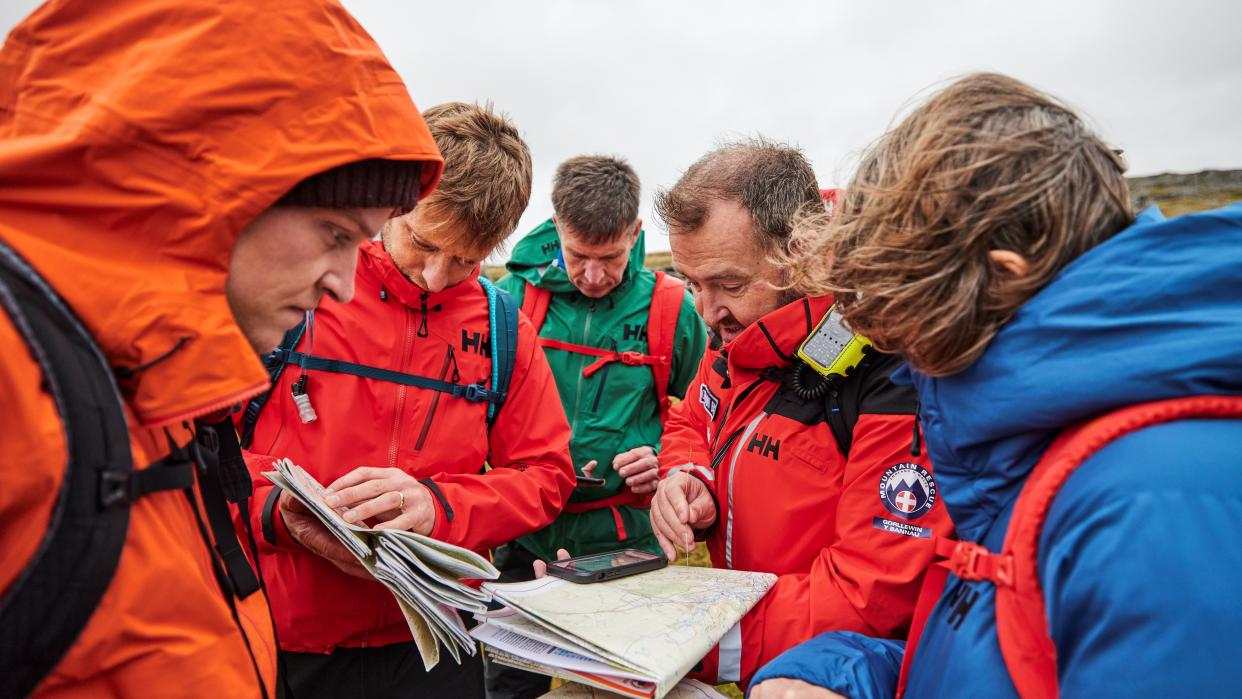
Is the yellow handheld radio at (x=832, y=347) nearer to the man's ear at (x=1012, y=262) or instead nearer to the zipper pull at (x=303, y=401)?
the man's ear at (x=1012, y=262)

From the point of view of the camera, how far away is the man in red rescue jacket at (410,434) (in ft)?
9.30

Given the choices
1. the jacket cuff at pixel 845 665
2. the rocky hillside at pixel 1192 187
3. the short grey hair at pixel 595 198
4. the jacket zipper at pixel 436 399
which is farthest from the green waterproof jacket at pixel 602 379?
the rocky hillside at pixel 1192 187

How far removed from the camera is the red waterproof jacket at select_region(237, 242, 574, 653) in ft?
9.43

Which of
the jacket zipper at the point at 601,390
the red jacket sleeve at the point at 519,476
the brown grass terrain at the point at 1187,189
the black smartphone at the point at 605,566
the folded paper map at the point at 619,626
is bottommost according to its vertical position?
the brown grass terrain at the point at 1187,189

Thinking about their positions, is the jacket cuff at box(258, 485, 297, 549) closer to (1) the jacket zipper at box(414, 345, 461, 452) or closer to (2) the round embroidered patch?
(1) the jacket zipper at box(414, 345, 461, 452)

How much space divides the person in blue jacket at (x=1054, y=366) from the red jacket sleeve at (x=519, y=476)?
4.54 feet

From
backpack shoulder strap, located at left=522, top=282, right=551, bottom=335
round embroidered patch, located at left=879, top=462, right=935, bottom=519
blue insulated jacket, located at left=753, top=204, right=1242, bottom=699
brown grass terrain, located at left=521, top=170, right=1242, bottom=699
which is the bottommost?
brown grass terrain, located at left=521, top=170, right=1242, bottom=699

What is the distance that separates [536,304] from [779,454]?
313 centimetres

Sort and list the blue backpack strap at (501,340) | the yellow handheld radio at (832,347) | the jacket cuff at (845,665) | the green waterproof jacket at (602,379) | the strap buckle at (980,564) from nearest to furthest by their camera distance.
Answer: the strap buckle at (980,564) < the jacket cuff at (845,665) < the yellow handheld radio at (832,347) < the blue backpack strap at (501,340) < the green waterproof jacket at (602,379)

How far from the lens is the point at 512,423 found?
11.3 ft

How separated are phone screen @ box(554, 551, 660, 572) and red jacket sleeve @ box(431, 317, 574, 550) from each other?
538 millimetres

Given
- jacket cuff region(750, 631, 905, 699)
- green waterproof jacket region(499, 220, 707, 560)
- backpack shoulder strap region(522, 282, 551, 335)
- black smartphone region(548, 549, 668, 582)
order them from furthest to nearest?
backpack shoulder strap region(522, 282, 551, 335) → green waterproof jacket region(499, 220, 707, 560) → black smartphone region(548, 549, 668, 582) → jacket cuff region(750, 631, 905, 699)

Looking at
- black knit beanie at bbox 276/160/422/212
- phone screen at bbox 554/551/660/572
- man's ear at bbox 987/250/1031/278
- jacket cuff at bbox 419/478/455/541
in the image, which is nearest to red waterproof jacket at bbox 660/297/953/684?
phone screen at bbox 554/551/660/572

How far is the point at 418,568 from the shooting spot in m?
2.18
